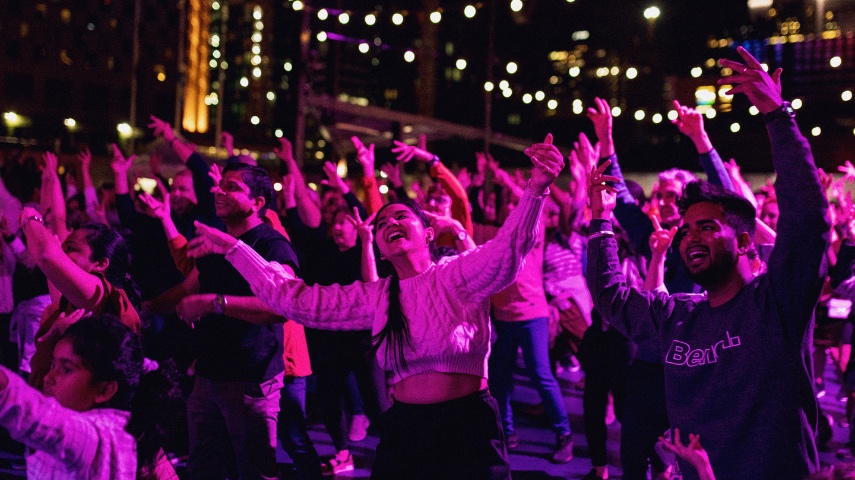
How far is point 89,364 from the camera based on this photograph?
2473 mm

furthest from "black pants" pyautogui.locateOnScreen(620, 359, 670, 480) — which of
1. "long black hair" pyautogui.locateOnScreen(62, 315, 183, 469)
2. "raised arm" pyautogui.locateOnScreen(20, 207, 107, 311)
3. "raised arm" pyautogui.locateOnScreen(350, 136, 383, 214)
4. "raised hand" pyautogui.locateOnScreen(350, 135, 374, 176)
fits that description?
"raised hand" pyautogui.locateOnScreen(350, 135, 374, 176)

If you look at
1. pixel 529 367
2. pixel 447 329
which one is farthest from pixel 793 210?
pixel 529 367

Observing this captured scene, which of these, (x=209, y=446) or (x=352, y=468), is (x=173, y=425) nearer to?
(x=209, y=446)

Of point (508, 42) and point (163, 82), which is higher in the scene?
point (163, 82)

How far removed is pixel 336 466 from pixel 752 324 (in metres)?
3.87

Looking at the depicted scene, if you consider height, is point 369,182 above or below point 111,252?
above

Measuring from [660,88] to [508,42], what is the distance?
5709mm

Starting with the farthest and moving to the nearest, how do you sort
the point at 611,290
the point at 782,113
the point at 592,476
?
the point at 592,476 → the point at 611,290 → the point at 782,113

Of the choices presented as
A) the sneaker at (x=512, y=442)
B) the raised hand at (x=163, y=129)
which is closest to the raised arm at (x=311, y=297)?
the raised hand at (x=163, y=129)

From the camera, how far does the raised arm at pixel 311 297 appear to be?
10.9 feet

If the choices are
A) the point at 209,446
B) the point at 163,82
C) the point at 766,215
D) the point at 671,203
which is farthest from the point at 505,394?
the point at 163,82

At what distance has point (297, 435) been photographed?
4.50 m

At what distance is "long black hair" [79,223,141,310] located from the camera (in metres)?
3.79

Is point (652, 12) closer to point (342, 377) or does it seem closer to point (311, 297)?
point (342, 377)
